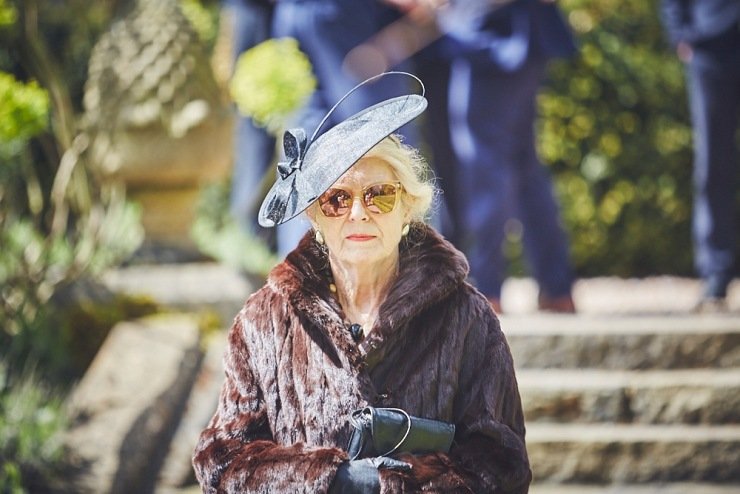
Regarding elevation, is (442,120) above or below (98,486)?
above

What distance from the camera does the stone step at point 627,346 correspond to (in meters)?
5.13

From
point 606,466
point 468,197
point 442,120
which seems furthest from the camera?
point 442,120

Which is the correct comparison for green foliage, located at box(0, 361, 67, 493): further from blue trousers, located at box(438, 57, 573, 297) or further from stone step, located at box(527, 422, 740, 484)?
blue trousers, located at box(438, 57, 573, 297)

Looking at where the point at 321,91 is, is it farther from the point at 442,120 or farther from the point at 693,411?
the point at 693,411

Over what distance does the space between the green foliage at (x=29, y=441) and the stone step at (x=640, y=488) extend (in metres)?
1.85

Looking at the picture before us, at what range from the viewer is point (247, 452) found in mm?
2473

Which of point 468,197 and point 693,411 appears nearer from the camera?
point 693,411

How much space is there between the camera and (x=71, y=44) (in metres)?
7.62

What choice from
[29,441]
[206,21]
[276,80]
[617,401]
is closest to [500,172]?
[617,401]

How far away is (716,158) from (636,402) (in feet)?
5.17

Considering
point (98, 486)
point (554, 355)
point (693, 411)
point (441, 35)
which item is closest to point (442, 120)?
point (441, 35)

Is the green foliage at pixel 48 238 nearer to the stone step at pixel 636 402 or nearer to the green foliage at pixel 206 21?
the stone step at pixel 636 402

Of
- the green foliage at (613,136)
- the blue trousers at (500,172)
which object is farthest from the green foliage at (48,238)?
the green foliage at (613,136)

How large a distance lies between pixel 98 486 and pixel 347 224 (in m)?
2.15
